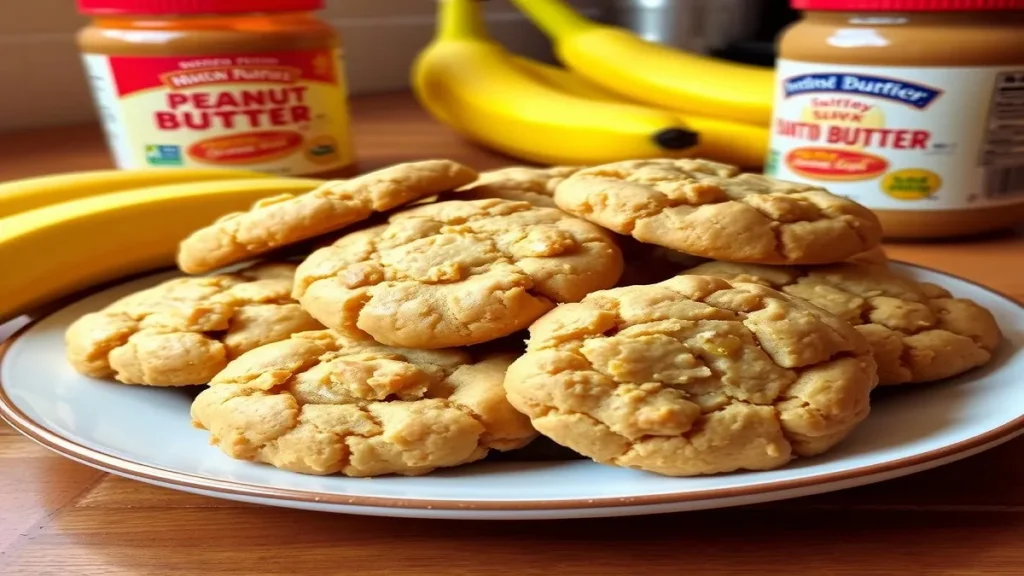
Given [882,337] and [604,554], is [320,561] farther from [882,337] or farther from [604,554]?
[882,337]

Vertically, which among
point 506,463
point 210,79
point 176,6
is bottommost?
point 506,463

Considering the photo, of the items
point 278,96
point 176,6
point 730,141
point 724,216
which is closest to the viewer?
point 724,216

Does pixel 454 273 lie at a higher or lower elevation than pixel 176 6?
lower

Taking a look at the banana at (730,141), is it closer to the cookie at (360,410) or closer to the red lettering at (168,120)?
the red lettering at (168,120)

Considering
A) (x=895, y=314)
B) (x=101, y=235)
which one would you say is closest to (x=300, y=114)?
(x=101, y=235)

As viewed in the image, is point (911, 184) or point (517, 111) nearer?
point (911, 184)

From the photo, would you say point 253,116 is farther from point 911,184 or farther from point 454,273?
point 911,184

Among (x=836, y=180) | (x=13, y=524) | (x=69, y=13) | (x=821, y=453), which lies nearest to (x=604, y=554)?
(x=821, y=453)

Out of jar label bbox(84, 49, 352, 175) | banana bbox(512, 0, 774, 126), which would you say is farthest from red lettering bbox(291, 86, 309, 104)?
banana bbox(512, 0, 774, 126)

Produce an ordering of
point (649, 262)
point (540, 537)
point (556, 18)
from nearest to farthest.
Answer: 1. point (540, 537)
2. point (649, 262)
3. point (556, 18)
